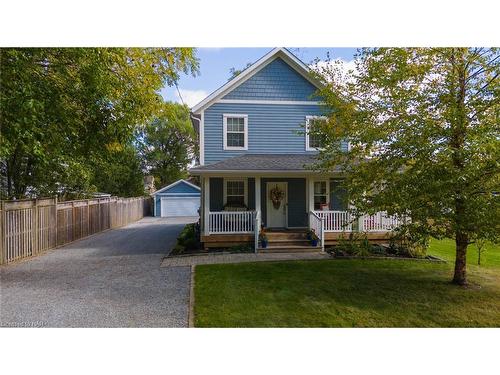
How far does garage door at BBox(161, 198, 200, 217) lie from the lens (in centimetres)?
2528

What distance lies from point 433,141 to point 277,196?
5.94m

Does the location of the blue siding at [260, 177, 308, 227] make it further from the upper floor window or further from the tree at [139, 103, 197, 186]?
the tree at [139, 103, 197, 186]

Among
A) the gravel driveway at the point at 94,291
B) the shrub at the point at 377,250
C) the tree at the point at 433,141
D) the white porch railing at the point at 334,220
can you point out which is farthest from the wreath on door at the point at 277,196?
Result: the tree at the point at 433,141

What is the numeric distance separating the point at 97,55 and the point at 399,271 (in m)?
7.26

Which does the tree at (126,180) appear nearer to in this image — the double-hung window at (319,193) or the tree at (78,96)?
the double-hung window at (319,193)

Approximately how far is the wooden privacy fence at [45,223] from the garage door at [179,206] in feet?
31.4

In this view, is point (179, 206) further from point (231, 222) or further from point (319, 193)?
point (319, 193)

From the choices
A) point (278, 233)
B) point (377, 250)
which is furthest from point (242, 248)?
point (377, 250)

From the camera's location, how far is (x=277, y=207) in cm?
1028

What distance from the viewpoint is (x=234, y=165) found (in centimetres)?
909

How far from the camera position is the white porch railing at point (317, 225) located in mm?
8789

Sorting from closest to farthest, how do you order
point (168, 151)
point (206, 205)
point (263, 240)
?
point (263, 240)
point (206, 205)
point (168, 151)

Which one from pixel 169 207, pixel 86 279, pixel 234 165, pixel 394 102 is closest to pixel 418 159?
pixel 394 102

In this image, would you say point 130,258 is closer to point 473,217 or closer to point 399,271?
point 399,271
